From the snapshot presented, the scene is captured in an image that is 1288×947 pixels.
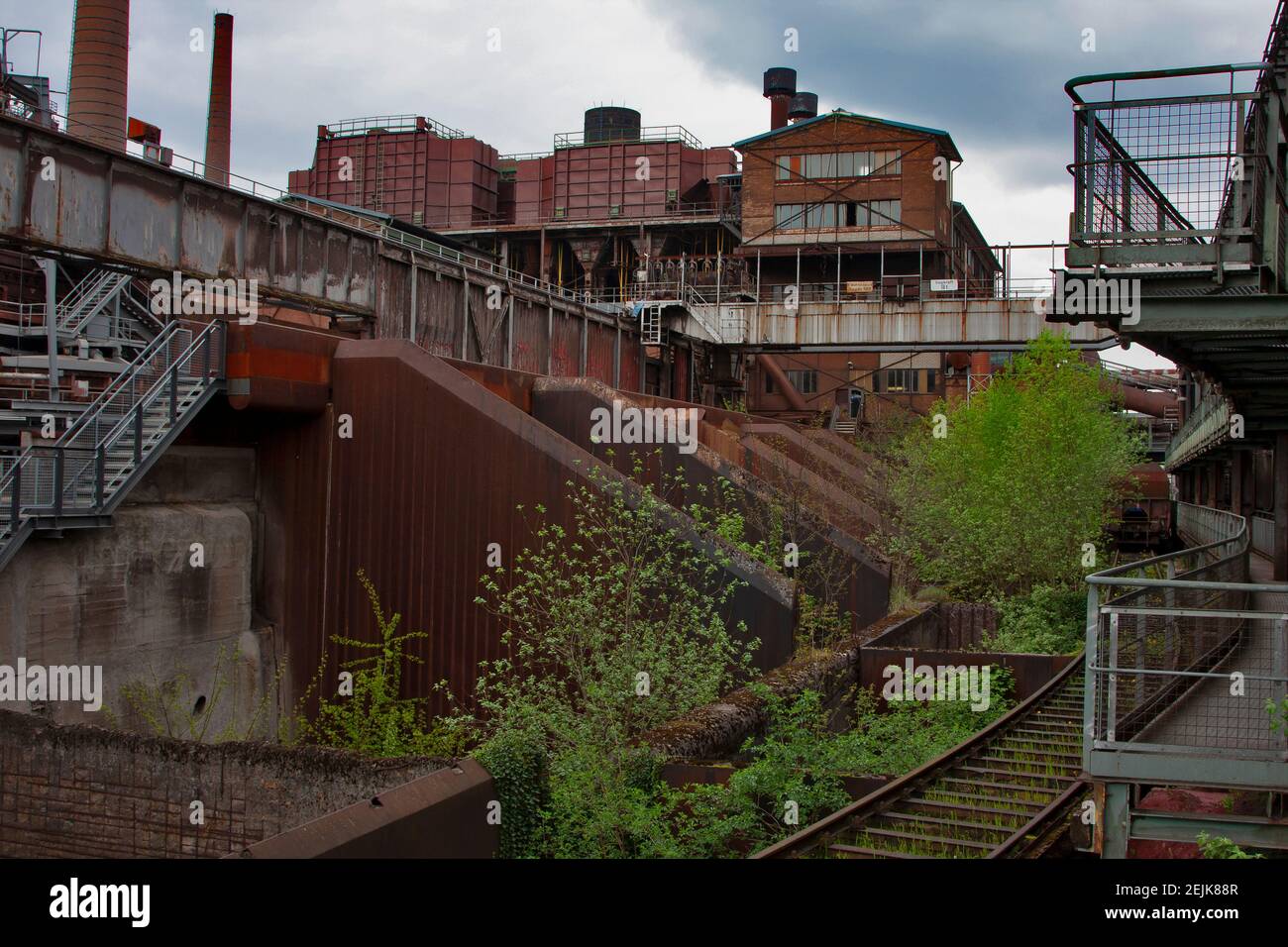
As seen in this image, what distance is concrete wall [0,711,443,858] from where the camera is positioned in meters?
9.14

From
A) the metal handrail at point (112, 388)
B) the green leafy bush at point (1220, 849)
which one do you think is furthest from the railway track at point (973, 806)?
the metal handrail at point (112, 388)

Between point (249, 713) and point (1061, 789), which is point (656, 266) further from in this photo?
point (1061, 789)

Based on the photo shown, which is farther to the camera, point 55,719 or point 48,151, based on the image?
point 48,151

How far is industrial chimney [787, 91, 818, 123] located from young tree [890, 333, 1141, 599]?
39945mm

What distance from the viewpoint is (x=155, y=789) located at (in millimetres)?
9633

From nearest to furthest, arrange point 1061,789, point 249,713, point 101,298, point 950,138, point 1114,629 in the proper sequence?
point 1114,629 < point 1061,789 < point 249,713 < point 101,298 < point 950,138

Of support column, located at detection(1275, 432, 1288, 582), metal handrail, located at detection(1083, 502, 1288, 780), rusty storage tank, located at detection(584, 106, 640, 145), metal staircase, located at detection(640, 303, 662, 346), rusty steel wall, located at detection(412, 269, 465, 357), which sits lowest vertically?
metal handrail, located at detection(1083, 502, 1288, 780)

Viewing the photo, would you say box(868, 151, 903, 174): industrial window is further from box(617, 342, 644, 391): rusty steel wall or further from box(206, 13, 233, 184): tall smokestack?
box(206, 13, 233, 184): tall smokestack

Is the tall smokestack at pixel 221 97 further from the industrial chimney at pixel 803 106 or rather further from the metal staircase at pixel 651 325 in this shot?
the industrial chimney at pixel 803 106

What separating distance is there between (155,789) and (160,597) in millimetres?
4383

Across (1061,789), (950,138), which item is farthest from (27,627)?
(950,138)

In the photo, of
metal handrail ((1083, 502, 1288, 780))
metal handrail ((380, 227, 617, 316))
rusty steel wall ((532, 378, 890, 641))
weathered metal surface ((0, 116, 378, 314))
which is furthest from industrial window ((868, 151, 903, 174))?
metal handrail ((1083, 502, 1288, 780))

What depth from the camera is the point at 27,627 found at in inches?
466

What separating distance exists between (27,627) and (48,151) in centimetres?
621
